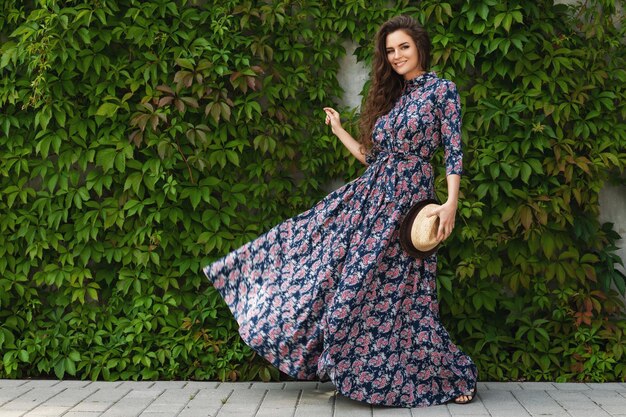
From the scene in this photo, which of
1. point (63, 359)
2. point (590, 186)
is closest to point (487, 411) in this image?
point (590, 186)

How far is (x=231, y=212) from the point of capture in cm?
465

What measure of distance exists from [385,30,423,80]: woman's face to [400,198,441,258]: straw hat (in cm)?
59

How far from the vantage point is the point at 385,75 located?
4070 millimetres

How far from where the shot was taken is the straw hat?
12.4 ft

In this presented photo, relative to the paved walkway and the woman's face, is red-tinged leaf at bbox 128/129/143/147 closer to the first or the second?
the paved walkway

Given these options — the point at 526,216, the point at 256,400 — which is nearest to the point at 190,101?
the point at 256,400

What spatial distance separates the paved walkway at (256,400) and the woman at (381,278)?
0.43 ft

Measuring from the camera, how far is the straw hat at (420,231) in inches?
149

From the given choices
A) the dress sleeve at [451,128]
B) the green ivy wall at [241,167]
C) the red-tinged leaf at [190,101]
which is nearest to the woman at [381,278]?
the dress sleeve at [451,128]

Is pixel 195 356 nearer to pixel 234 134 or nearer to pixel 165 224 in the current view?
pixel 165 224

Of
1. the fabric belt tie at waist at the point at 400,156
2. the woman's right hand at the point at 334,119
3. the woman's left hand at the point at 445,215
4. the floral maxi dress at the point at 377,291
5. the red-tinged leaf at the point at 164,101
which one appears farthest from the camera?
the red-tinged leaf at the point at 164,101

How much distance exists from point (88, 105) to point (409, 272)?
1.95 m

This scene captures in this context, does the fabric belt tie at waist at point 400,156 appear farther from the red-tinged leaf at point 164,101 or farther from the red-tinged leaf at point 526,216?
the red-tinged leaf at point 164,101

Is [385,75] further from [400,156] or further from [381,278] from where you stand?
[381,278]
